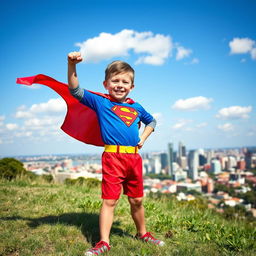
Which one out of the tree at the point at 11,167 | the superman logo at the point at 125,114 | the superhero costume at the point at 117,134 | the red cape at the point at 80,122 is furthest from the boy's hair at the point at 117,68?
the tree at the point at 11,167

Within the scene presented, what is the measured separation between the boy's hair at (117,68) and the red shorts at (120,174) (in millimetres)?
877

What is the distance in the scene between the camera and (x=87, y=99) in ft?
8.81

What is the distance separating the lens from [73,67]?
96.0 inches

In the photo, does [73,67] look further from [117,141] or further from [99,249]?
[99,249]

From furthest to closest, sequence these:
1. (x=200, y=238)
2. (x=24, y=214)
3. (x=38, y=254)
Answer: (x=24, y=214) → (x=200, y=238) → (x=38, y=254)

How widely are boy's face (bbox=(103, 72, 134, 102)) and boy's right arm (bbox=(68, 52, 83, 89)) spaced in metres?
0.39

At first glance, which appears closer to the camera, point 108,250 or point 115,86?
point 108,250

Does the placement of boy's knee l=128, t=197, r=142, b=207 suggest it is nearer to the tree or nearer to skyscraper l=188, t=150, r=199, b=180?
the tree

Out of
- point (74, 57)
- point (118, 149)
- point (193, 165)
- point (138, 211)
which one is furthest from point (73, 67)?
point (193, 165)

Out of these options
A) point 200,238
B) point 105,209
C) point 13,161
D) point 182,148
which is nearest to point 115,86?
point 105,209

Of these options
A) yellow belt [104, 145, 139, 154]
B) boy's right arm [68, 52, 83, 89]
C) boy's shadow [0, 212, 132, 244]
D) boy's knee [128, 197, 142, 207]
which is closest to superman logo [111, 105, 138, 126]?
yellow belt [104, 145, 139, 154]

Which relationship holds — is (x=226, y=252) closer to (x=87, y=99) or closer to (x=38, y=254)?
(x=38, y=254)

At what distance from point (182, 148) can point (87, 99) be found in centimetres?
15736

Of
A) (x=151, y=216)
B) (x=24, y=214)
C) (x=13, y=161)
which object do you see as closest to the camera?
(x=24, y=214)
